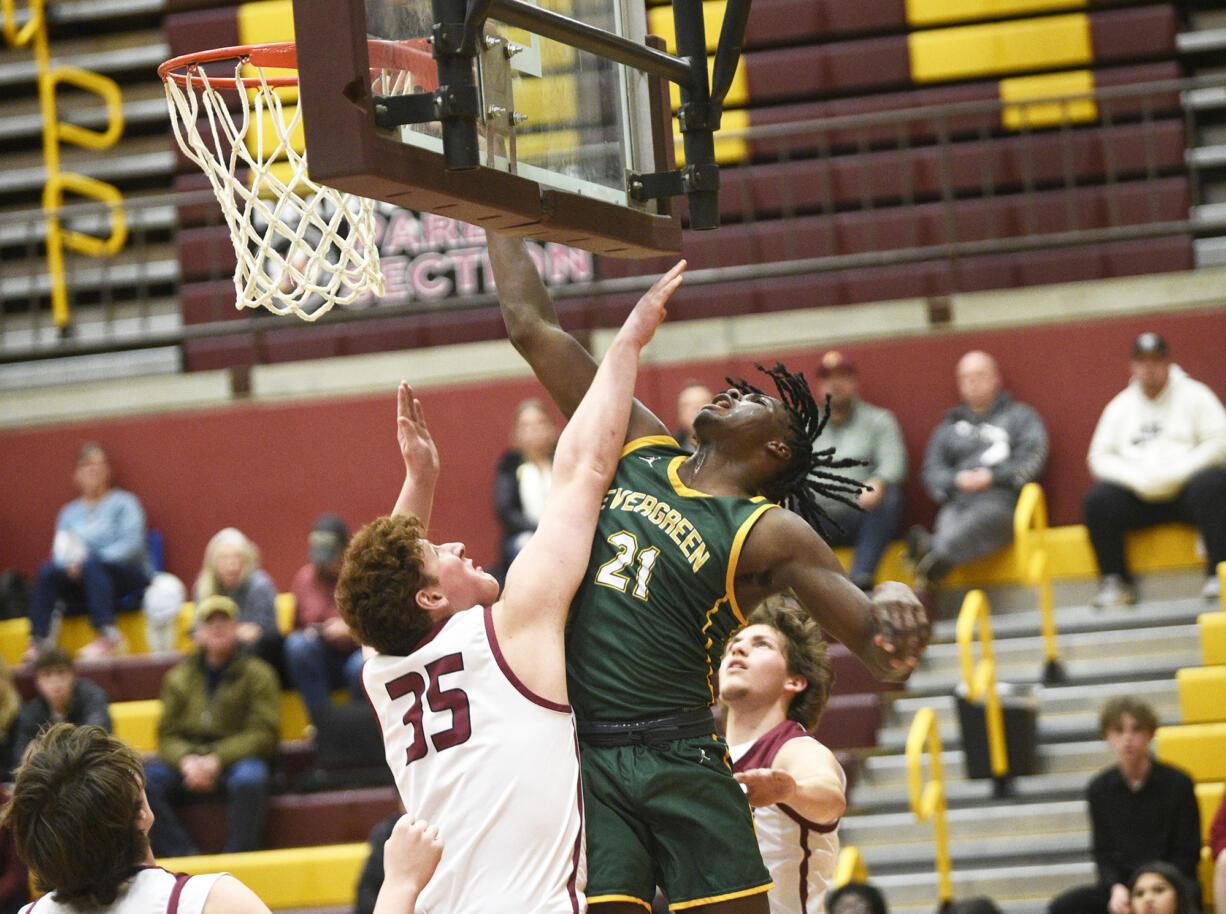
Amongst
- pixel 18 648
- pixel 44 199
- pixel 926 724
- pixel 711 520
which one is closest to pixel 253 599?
pixel 18 648

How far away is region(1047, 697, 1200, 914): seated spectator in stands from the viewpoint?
25.3ft

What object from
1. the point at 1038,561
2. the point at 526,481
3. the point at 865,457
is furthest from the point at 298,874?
the point at 1038,561

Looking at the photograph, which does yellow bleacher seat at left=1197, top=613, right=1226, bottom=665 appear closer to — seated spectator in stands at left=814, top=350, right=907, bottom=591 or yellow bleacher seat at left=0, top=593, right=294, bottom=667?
seated spectator in stands at left=814, top=350, right=907, bottom=591

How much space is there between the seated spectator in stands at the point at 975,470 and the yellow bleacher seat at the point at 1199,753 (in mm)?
1506

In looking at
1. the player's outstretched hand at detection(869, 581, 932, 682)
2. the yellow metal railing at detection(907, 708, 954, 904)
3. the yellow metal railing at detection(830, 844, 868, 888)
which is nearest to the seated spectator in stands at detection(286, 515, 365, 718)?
the yellow metal railing at detection(830, 844, 868, 888)

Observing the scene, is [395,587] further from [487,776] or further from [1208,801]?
[1208,801]

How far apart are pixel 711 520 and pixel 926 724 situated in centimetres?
430

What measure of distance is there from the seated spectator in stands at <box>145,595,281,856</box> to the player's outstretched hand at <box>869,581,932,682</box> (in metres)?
5.61

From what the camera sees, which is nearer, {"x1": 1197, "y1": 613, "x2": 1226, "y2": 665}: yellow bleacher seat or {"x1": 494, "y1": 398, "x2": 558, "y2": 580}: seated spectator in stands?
{"x1": 1197, "y1": 613, "x2": 1226, "y2": 665}: yellow bleacher seat

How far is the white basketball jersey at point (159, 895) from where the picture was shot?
3.34m

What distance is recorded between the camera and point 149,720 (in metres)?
9.47

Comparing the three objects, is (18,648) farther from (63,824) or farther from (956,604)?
(63,824)

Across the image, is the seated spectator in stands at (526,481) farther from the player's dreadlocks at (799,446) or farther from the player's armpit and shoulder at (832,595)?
the player's armpit and shoulder at (832,595)

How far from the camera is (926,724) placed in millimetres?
8094
